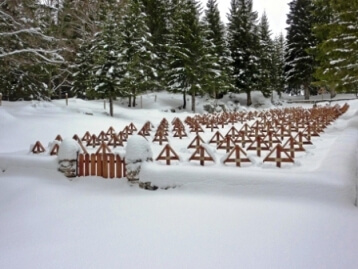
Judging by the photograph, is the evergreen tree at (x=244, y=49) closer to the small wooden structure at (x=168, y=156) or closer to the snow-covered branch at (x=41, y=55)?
the snow-covered branch at (x=41, y=55)

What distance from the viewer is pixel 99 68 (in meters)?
26.6

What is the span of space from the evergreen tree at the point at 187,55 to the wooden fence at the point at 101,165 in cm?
2497

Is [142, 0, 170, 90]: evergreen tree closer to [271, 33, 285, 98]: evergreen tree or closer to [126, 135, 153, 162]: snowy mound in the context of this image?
[271, 33, 285, 98]: evergreen tree

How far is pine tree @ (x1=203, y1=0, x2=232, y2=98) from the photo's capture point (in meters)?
35.4

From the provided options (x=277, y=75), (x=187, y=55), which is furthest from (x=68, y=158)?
(x=277, y=75)

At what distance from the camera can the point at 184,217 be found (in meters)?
6.81

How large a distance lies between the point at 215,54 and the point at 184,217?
32813mm

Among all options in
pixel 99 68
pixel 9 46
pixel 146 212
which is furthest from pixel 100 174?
pixel 99 68

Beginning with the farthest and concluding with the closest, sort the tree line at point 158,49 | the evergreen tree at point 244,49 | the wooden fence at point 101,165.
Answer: the evergreen tree at point 244,49
the tree line at point 158,49
the wooden fence at point 101,165

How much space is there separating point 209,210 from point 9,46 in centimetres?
1409

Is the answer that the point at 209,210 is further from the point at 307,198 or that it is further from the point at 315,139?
the point at 315,139

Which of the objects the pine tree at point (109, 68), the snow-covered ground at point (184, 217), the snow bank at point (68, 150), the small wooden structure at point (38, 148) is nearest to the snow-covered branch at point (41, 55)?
the small wooden structure at point (38, 148)

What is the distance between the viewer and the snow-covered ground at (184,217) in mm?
5277

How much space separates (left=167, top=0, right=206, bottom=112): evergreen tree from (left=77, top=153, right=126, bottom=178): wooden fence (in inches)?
983
